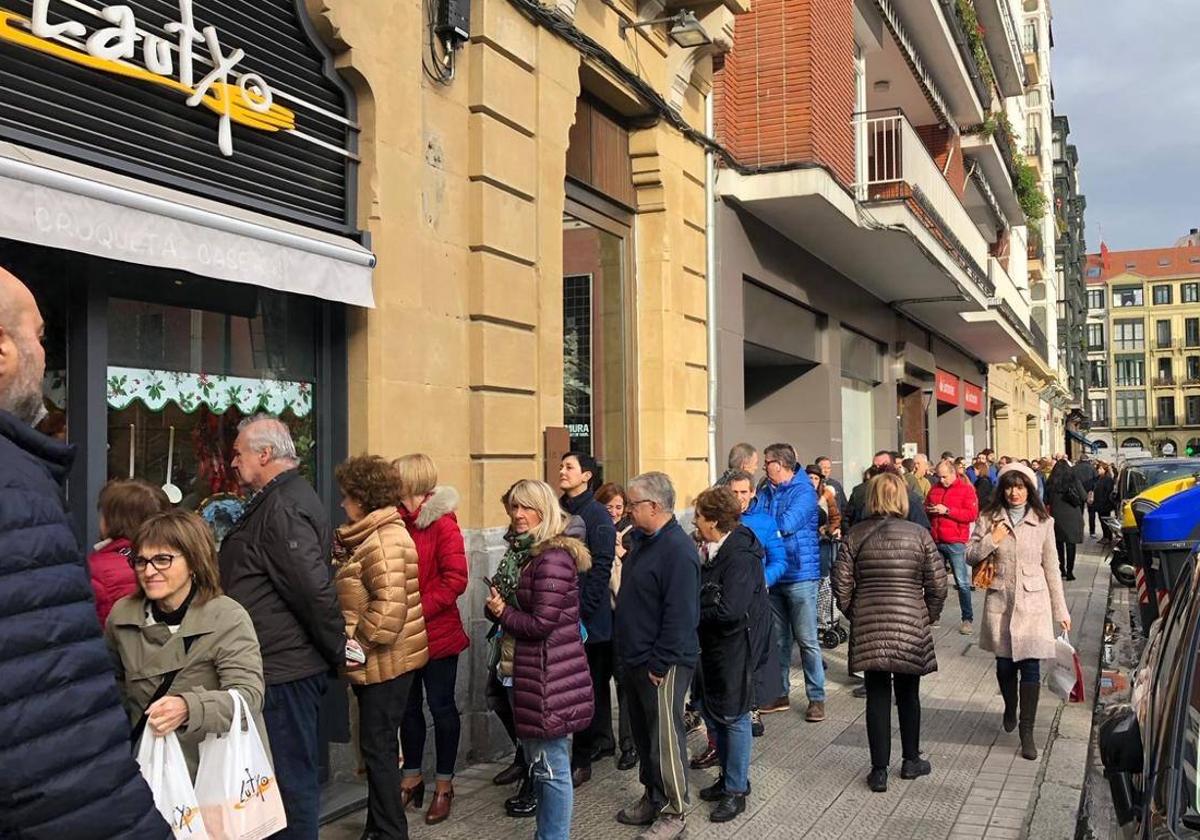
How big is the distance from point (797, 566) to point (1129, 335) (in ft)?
380

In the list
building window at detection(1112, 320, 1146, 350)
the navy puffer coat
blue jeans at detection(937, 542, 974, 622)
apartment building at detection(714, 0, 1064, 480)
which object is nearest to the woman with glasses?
the navy puffer coat

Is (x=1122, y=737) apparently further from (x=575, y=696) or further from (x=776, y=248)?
(x=776, y=248)

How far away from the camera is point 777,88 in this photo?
1245 centimetres

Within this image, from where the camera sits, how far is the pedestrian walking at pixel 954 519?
1158 centimetres

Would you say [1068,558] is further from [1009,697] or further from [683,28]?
[683,28]

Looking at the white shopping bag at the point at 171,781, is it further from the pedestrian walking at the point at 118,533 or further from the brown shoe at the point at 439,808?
the brown shoe at the point at 439,808

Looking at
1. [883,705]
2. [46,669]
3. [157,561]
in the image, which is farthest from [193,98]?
[883,705]

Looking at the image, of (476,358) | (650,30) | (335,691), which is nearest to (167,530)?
(335,691)

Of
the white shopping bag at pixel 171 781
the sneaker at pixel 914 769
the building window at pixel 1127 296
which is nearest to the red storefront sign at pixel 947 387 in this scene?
the sneaker at pixel 914 769

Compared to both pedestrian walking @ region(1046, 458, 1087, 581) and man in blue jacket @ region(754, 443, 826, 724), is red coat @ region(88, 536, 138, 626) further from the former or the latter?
pedestrian walking @ region(1046, 458, 1087, 581)

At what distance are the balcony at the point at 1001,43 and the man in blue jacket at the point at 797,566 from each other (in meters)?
21.0

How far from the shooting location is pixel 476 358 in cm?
720

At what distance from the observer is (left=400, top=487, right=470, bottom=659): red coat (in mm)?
5461

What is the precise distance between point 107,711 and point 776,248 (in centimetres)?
1217
